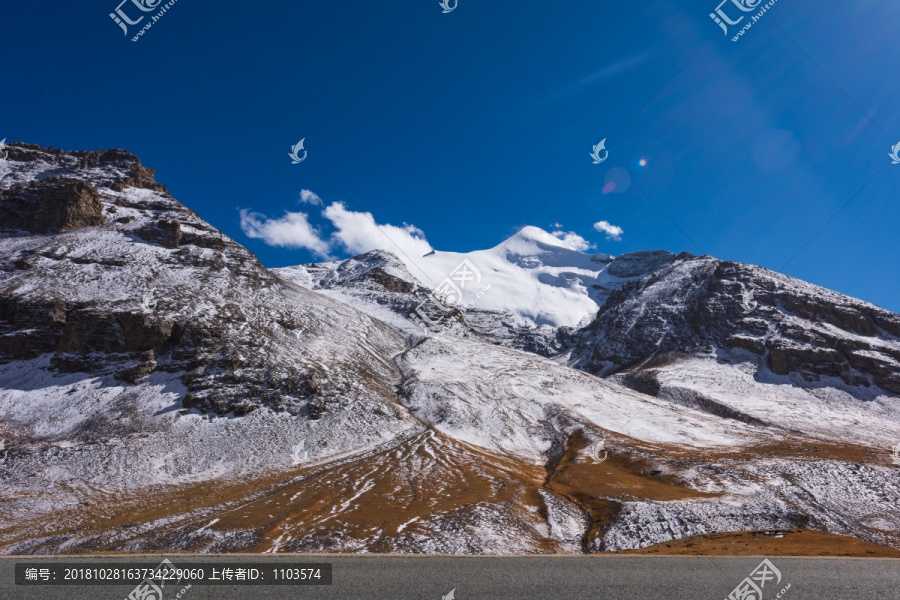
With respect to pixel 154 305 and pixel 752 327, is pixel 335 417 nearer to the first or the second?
pixel 154 305

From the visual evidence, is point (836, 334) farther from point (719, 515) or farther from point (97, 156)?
point (97, 156)

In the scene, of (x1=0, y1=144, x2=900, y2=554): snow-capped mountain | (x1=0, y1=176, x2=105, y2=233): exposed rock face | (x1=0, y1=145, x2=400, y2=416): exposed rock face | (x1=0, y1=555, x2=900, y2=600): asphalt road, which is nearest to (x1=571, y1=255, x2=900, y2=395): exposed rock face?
(x1=0, y1=144, x2=900, y2=554): snow-capped mountain

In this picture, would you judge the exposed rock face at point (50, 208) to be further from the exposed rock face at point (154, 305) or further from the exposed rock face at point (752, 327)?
the exposed rock face at point (752, 327)

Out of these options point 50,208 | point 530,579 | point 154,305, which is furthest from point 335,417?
point 50,208

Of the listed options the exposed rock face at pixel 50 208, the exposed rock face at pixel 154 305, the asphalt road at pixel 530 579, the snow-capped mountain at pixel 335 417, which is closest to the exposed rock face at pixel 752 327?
the snow-capped mountain at pixel 335 417

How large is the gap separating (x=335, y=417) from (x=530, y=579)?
41.4 m

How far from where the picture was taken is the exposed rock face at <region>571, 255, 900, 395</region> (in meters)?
98.6

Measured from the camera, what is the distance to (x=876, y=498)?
2738 centimetres

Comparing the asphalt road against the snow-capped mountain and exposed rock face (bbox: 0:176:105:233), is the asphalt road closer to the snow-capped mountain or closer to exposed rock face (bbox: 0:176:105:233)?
the snow-capped mountain

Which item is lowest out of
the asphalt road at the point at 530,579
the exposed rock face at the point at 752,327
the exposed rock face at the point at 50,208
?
the asphalt road at the point at 530,579

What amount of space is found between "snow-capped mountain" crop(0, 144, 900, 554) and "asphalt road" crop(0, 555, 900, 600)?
20.5 ft

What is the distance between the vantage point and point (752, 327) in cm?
11625

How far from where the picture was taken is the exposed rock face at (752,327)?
98562mm

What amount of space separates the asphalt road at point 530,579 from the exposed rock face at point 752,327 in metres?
112
